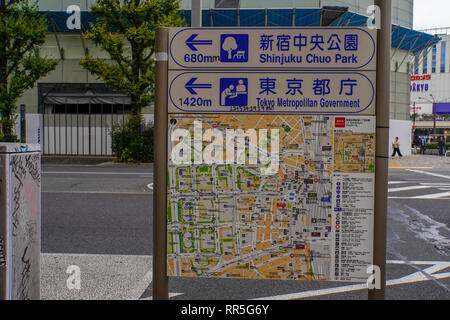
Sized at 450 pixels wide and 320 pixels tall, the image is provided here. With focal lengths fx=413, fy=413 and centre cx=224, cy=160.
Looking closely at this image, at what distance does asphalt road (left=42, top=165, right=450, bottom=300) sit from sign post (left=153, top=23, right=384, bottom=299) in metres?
1.55

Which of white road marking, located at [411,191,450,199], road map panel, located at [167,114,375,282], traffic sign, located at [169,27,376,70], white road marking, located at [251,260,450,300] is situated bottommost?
white road marking, located at [251,260,450,300]

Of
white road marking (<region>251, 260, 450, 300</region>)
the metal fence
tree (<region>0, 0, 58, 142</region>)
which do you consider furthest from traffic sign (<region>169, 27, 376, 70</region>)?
the metal fence

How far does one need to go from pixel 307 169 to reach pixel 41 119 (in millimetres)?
25758

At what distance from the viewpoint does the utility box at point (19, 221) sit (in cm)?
241

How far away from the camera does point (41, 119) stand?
83.5 ft

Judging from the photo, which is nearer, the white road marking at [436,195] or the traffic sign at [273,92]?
the traffic sign at [273,92]

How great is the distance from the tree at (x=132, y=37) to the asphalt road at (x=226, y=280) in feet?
24.1

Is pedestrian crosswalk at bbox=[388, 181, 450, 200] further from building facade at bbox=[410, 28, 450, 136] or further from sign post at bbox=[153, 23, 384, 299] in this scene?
building facade at bbox=[410, 28, 450, 136]

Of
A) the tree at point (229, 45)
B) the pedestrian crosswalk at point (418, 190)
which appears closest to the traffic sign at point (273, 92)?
the tree at point (229, 45)

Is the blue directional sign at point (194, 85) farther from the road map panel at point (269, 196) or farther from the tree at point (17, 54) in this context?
the tree at point (17, 54)

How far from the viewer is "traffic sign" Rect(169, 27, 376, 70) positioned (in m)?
A: 2.60

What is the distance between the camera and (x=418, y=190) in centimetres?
1200

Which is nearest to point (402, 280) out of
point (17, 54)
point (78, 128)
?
point (17, 54)
